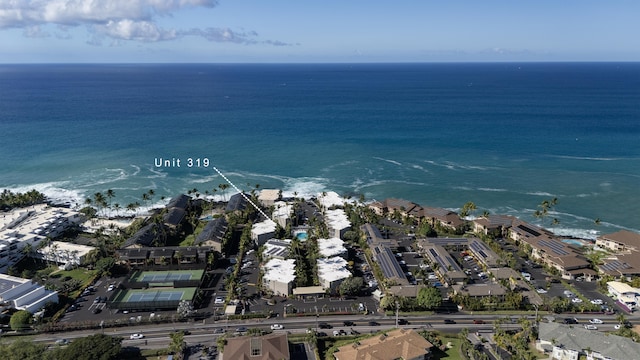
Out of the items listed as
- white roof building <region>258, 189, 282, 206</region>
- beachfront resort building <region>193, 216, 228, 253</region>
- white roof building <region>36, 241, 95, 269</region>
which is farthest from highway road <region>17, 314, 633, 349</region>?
white roof building <region>258, 189, 282, 206</region>

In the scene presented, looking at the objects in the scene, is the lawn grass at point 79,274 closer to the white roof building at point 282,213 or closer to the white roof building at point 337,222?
the white roof building at point 282,213

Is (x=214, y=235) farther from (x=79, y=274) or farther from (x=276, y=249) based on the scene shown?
(x=79, y=274)

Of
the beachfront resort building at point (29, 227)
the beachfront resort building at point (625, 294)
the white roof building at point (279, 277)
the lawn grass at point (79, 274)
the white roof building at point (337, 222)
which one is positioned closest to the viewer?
the beachfront resort building at point (625, 294)

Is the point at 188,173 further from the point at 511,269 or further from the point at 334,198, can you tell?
the point at 511,269

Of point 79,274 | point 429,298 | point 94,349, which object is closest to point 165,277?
point 79,274

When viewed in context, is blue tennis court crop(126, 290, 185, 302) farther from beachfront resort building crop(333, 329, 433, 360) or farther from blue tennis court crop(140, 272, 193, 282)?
beachfront resort building crop(333, 329, 433, 360)

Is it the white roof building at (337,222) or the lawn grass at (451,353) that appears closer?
the lawn grass at (451,353)

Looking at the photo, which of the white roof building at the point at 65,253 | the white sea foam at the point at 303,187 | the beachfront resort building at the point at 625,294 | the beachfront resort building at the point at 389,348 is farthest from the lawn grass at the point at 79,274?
the beachfront resort building at the point at 625,294

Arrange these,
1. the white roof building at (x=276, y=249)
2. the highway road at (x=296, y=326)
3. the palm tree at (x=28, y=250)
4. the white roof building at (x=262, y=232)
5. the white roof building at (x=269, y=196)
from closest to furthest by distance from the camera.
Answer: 1. the highway road at (x=296, y=326)
2. the white roof building at (x=276, y=249)
3. the palm tree at (x=28, y=250)
4. the white roof building at (x=262, y=232)
5. the white roof building at (x=269, y=196)
